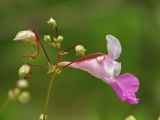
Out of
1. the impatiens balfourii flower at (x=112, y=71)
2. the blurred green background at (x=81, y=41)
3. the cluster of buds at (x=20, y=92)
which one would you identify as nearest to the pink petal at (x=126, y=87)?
the impatiens balfourii flower at (x=112, y=71)

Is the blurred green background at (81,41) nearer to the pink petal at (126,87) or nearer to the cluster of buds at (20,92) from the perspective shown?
the pink petal at (126,87)

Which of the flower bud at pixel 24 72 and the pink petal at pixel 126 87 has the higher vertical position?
the flower bud at pixel 24 72

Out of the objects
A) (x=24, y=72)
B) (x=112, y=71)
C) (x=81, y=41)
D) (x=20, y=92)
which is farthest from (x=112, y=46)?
(x=81, y=41)

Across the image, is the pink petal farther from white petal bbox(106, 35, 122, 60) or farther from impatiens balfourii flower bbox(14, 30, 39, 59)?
impatiens balfourii flower bbox(14, 30, 39, 59)

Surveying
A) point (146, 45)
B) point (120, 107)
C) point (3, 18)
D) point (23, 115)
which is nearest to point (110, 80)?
point (120, 107)

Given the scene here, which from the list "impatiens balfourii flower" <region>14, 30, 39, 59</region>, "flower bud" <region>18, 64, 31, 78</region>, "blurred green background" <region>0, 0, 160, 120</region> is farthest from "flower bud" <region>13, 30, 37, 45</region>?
"blurred green background" <region>0, 0, 160, 120</region>

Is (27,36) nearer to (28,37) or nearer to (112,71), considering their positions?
(28,37)

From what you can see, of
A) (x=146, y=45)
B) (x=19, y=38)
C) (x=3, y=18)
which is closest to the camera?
(x=19, y=38)

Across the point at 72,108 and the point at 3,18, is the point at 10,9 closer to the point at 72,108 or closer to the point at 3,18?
the point at 3,18
